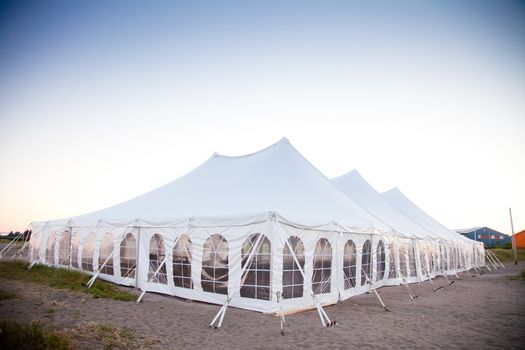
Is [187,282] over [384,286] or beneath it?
over

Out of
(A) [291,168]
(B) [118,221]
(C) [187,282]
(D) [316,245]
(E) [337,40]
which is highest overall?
(E) [337,40]

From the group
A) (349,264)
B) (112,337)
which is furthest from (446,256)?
(112,337)

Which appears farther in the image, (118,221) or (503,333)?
(118,221)

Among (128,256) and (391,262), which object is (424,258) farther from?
(128,256)

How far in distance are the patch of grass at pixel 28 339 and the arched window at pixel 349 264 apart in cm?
719

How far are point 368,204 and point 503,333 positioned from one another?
906 centimetres

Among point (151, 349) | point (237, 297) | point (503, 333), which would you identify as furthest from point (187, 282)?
point (503, 333)

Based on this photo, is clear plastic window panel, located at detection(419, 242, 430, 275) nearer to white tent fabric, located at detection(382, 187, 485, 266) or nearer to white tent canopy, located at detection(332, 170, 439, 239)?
white tent canopy, located at detection(332, 170, 439, 239)

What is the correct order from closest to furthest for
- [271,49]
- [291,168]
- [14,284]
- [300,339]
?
1. [300,339]
2. [14,284]
3. [291,168]
4. [271,49]

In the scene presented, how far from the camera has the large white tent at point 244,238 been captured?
7754mm

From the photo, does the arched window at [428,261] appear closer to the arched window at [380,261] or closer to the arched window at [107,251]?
the arched window at [380,261]

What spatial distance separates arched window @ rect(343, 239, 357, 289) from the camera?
9.66 meters

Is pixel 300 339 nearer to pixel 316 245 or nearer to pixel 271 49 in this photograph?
pixel 316 245

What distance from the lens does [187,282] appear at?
8867 millimetres
